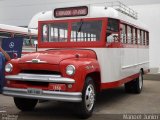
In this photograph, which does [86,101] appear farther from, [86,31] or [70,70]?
[86,31]

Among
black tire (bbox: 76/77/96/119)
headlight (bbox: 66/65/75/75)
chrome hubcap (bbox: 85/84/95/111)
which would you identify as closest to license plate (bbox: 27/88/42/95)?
headlight (bbox: 66/65/75/75)

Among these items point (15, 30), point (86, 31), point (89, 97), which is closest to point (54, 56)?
point (89, 97)

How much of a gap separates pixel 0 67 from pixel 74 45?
194 centimetres

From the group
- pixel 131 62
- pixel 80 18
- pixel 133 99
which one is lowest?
pixel 133 99

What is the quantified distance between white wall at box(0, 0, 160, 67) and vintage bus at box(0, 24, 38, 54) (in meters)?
7.89

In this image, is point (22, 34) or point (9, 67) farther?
point (22, 34)

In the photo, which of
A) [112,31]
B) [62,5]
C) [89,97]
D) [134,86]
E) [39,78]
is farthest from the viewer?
[62,5]

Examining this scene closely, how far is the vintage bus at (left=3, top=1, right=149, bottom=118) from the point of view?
694 cm

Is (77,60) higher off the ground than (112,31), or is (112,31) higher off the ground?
(112,31)

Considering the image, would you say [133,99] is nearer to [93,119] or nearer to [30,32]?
[93,119]

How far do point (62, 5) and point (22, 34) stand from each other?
30.1 feet

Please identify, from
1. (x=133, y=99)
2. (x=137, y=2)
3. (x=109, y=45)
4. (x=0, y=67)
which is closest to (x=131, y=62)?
(x=133, y=99)

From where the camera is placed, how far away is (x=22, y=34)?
16344 millimetres

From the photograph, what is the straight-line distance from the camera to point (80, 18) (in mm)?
8594
